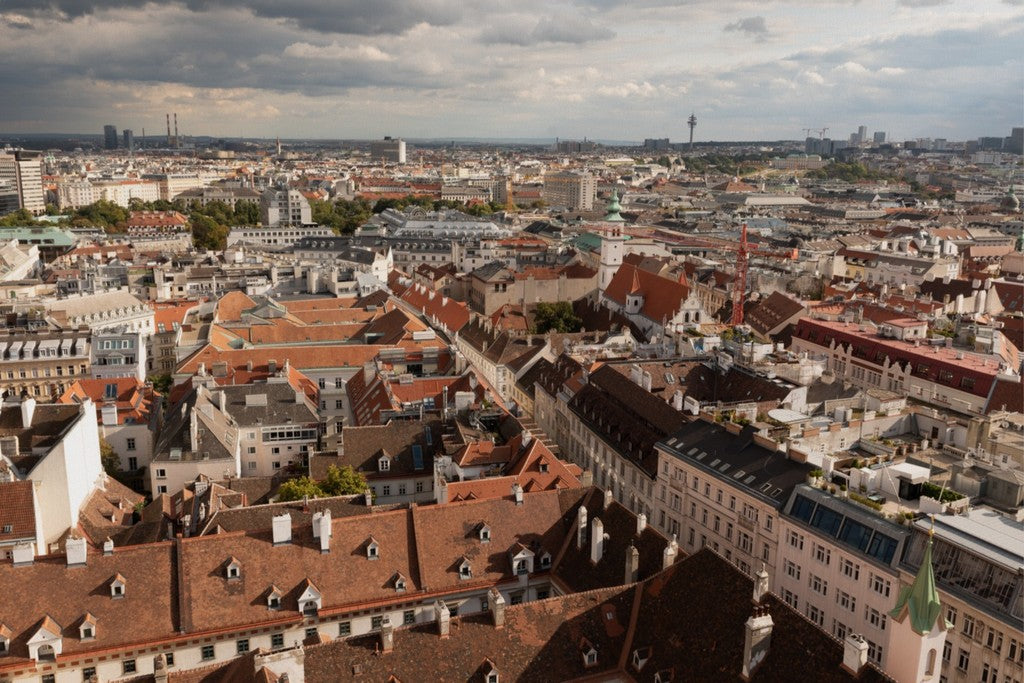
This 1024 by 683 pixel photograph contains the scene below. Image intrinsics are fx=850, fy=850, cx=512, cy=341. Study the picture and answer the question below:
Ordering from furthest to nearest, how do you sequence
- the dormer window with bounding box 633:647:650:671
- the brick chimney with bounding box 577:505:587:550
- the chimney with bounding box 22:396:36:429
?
the chimney with bounding box 22:396:36:429
the brick chimney with bounding box 577:505:587:550
the dormer window with bounding box 633:647:650:671

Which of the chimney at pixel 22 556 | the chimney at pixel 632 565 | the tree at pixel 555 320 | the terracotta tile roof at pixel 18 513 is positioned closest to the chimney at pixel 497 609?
the chimney at pixel 632 565

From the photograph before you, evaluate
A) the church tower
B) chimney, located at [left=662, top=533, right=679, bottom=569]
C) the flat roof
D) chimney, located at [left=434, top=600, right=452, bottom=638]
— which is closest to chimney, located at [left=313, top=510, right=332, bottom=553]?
chimney, located at [left=434, top=600, right=452, bottom=638]

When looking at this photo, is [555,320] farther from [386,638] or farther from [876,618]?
[386,638]

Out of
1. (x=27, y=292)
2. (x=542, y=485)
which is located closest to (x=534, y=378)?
(x=542, y=485)

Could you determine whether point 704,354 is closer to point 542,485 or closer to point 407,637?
point 542,485

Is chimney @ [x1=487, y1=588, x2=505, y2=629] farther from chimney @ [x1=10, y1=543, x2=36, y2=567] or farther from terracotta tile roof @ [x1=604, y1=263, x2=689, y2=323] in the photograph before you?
terracotta tile roof @ [x1=604, y1=263, x2=689, y2=323]

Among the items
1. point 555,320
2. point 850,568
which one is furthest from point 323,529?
point 555,320

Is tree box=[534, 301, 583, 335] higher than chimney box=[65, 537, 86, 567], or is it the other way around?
chimney box=[65, 537, 86, 567]

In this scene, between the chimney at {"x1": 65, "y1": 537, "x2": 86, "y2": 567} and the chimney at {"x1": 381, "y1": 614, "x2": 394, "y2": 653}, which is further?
the chimney at {"x1": 65, "y1": 537, "x2": 86, "y2": 567}
